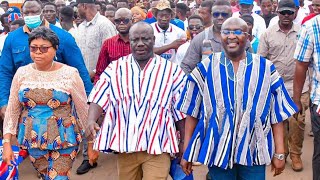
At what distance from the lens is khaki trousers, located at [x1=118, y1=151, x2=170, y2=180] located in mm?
3910

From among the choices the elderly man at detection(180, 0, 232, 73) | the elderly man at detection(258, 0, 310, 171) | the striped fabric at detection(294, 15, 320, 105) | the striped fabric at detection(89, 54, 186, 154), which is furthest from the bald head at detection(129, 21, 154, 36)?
the elderly man at detection(258, 0, 310, 171)

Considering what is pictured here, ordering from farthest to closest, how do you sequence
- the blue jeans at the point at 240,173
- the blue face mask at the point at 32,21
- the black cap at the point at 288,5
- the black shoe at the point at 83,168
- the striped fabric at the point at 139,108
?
the black shoe at the point at 83,168 < the black cap at the point at 288,5 < the blue face mask at the point at 32,21 < the striped fabric at the point at 139,108 < the blue jeans at the point at 240,173

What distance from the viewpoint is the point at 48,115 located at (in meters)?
4.12

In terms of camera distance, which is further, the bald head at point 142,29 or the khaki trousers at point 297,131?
the khaki trousers at point 297,131

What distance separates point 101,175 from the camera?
19.9 feet

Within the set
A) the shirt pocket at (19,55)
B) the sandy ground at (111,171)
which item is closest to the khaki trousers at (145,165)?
the shirt pocket at (19,55)

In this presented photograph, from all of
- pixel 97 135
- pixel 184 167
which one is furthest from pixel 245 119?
pixel 97 135

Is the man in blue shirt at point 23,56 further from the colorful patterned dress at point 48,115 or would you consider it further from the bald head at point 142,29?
the bald head at point 142,29

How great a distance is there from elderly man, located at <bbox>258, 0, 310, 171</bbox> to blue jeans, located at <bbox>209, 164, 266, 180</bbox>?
→ 7.83 feet

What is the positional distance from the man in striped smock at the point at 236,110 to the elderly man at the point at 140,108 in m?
0.26

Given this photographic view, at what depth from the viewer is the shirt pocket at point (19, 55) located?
4789 millimetres

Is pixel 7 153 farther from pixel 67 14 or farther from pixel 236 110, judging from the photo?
pixel 67 14

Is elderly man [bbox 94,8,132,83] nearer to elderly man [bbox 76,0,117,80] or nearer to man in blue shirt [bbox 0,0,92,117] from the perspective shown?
man in blue shirt [bbox 0,0,92,117]

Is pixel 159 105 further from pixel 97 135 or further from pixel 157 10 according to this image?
pixel 157 10
